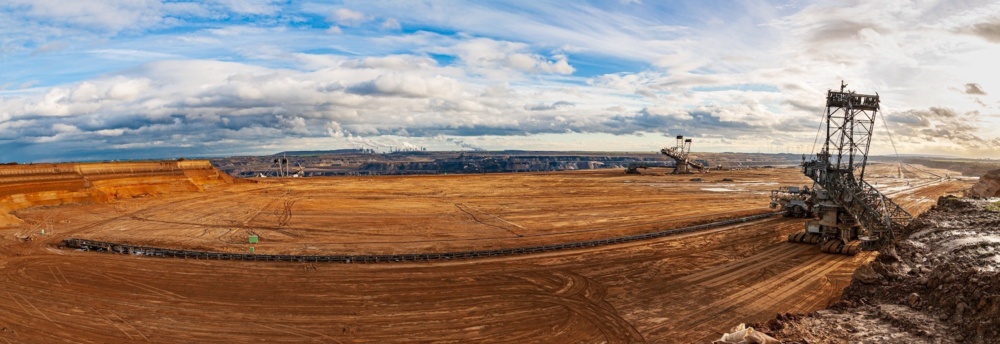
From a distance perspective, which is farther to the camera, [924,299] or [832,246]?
[832,246]

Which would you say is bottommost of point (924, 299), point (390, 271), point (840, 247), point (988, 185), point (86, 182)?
point (390, 271)

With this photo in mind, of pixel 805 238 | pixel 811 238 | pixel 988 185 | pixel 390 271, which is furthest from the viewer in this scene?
pixel 988 185

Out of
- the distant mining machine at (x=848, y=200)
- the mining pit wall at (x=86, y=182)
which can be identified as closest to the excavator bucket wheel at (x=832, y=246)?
the distant mining machine at (x=848, y=200)

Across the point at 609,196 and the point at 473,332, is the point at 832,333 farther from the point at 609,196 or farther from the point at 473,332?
the point at 609,196

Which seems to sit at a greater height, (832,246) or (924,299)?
(924,299)

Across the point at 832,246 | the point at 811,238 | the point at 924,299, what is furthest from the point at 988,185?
the point at 924,299

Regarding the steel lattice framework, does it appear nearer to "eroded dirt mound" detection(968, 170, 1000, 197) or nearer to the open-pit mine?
the open-pit mine

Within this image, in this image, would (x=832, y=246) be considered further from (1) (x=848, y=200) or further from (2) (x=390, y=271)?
(2) (x=390, y=271)

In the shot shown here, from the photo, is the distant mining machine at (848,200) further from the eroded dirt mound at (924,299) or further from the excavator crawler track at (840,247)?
the eroded dirt mound at (924,299)
